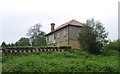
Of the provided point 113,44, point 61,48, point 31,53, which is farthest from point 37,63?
point 113,44

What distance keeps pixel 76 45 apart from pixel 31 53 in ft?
44.9

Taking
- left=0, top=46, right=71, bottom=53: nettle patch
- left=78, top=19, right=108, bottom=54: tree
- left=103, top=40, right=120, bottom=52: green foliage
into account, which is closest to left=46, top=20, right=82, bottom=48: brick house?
left=103, top=40, right=120, bottom=52: green foliage

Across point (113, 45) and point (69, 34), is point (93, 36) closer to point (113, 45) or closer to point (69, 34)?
point (113, 45)

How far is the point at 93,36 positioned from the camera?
32125mm

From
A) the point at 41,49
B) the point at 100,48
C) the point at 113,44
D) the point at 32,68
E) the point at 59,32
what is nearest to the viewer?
the point at 32,68

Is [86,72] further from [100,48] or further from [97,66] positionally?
[100,48]

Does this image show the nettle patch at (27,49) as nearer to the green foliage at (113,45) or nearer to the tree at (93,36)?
the tree at (93,36)

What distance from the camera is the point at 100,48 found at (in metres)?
32.3

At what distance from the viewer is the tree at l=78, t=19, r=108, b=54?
3195cm

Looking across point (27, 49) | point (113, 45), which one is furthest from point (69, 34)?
point (27, 49)

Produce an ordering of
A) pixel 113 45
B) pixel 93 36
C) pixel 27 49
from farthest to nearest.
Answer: pixel 113 45 < pixel 93 36 < pixel 27 49

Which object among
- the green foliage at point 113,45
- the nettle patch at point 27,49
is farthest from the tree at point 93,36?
the green foliage at point 113,45

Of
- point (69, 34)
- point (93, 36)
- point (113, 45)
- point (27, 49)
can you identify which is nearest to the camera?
point (27, 49)

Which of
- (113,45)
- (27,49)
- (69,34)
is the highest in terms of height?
(69,34)
